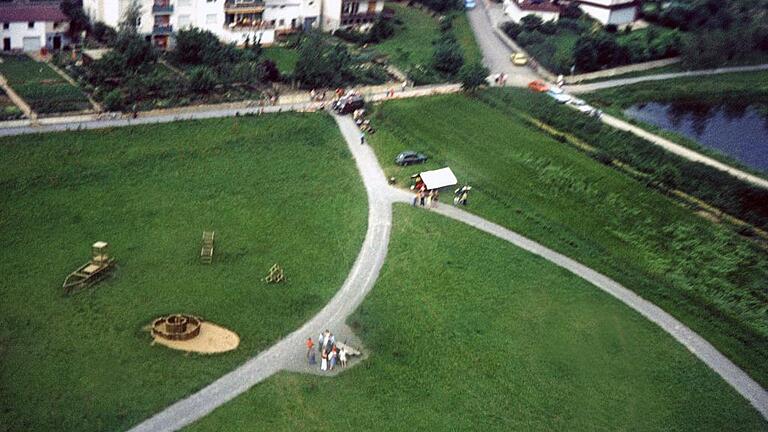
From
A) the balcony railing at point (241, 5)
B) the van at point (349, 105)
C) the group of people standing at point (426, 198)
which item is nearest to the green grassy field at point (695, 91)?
the van at point (349, 105)

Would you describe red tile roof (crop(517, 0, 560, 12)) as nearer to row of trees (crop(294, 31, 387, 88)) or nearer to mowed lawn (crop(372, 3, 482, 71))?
mowed lawn (crop(372, 3, 482, 71))

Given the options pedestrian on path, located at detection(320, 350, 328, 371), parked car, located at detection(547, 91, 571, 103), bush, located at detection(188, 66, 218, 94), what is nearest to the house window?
bush, located at detection(188, 66, 218, 94)

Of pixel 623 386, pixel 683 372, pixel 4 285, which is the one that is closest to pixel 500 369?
pixel 623 386

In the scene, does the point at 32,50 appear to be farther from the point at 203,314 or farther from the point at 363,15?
the point at 203,314

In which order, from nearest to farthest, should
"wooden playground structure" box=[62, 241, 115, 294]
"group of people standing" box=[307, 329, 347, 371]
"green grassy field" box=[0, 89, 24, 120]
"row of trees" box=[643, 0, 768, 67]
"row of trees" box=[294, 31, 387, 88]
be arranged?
"group of people standing" box=[307, 329, 347, 371], "wooden playground structure" box=[62, 241, 115, 294], "green grassy field" box=[0, 89, 24, 120], "row of trees" box=[294, 31, 387, 88], "row of trees" box=[643, 0, 768, 67]

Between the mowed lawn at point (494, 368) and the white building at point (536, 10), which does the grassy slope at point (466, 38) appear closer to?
the white building at point (536, 10)

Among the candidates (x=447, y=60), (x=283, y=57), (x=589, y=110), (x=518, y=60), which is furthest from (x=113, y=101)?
(x=518, y=60)
